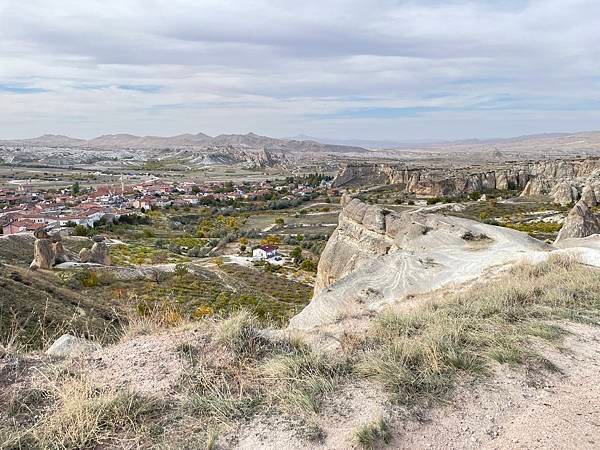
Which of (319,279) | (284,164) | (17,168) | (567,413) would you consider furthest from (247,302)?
(284,164)

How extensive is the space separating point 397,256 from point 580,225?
15740mm

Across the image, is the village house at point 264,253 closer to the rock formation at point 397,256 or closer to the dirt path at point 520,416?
the rock formation at point 397,256

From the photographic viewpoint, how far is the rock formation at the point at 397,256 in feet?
33.7

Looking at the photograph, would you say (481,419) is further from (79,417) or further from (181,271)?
(181,271)

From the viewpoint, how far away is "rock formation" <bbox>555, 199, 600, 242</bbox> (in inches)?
912

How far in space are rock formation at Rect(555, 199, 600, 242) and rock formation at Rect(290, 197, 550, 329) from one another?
35.9ft

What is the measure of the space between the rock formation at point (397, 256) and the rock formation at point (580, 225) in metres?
10.9

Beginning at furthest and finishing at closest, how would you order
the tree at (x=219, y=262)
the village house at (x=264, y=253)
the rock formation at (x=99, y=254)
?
the village house at (x=264, y=253), the tree at (x=219, y=262), the rock formation at (x=99, y=254)

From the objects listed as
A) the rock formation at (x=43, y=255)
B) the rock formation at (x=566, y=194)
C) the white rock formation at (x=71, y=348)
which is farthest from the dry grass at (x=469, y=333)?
the rock formation at (x=566, y=194)

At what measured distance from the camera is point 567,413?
4066 mm

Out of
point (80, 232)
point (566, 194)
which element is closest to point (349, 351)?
point (80, 232)

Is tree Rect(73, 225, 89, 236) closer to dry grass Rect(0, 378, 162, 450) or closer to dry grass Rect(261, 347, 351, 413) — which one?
dry grass Rect(0, 378, 162, 450)

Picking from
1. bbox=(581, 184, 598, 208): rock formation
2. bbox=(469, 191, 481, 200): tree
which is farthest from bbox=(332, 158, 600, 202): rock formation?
bbox=(581, 184, 598, 208): rock formation

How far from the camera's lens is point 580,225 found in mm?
23250
